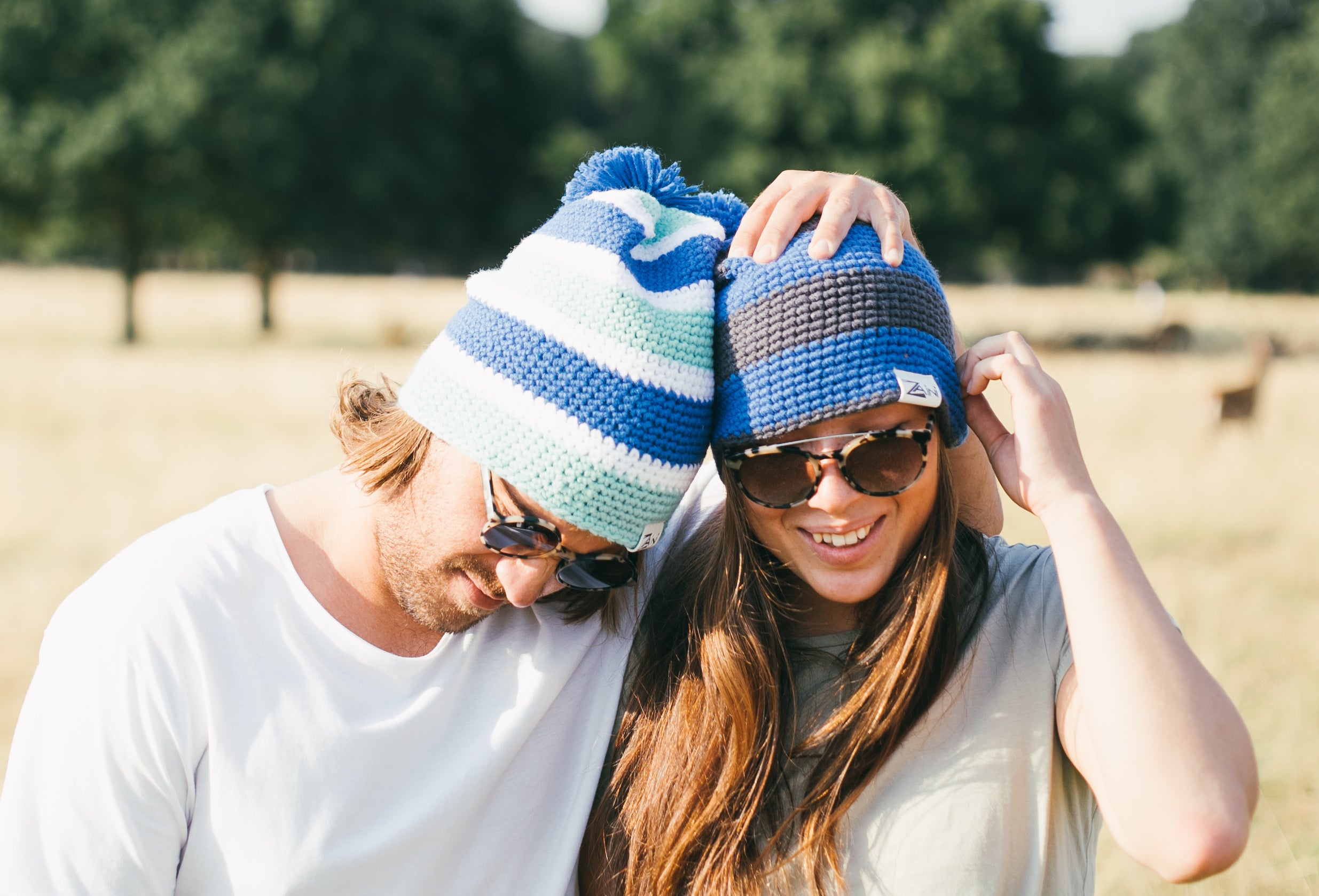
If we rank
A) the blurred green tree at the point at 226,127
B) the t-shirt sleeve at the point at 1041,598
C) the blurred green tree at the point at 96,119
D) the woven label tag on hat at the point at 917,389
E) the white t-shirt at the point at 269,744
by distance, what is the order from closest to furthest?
1. the white t-shirt at the point at 269,744
2. the woven label tag on hat at the point at 917,389
3. the t-shirt sleeve at the point at 1041,598
4. the blurred green tree at the point at 96,119
5. the blurred green tree at the point at 226,127

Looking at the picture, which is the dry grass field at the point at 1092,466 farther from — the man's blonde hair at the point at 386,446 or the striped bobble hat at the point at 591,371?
the striped bobble hat at the point at 591,371

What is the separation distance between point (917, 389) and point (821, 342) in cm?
20

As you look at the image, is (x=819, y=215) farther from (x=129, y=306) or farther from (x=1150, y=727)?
(x=129, y=306)

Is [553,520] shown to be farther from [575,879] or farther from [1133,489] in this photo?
[1133,489]

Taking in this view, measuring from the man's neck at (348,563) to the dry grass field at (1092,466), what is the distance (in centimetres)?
55

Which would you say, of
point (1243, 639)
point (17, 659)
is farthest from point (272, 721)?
point (1243, 639)

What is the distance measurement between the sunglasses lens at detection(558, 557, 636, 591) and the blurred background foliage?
71.1ft

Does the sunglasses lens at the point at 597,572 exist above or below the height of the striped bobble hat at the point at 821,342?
below

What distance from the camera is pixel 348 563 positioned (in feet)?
7.57

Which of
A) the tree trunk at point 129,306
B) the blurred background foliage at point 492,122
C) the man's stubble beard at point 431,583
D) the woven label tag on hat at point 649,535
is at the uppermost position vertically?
the blurred background foliage at point 492,122

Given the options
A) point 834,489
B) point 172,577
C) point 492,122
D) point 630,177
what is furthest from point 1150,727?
point 492,122

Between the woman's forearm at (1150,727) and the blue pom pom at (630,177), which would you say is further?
the blue pom pom at (630,177)

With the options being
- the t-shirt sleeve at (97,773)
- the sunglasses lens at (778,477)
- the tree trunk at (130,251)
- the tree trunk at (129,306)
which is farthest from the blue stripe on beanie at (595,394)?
the tree trunk at (130,251)

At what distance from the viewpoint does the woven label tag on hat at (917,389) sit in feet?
6.62
